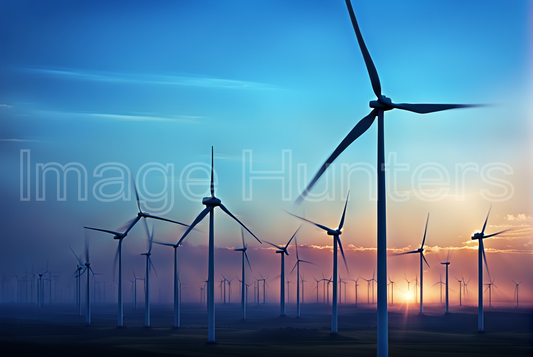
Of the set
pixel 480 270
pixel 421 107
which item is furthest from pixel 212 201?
pixel 480 270

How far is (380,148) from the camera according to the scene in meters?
36.8

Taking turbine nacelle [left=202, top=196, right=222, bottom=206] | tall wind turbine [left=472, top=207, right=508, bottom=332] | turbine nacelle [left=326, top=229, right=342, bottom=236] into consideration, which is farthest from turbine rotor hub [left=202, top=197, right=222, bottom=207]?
tall wind turbine [left=472, top=207, right=508, bottom=332]

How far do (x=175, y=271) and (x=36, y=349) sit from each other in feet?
129

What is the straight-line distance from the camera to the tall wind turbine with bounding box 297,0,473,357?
34875 mm

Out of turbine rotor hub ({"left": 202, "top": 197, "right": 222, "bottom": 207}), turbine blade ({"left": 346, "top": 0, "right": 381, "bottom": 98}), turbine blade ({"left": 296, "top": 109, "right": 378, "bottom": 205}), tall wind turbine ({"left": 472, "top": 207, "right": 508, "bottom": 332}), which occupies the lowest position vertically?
tall wind turbine ({"left": 472, "top": 207, "right": 508, "bottom": 332})

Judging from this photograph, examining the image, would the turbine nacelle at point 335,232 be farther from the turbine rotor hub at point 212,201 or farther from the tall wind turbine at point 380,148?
the tall wind turbine at point 380,148

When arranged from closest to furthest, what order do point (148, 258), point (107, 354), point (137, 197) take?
point (107, 354) < point (137, 197) < point (148, 258)

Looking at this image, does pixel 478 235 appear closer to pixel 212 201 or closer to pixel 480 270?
pixel 480 270

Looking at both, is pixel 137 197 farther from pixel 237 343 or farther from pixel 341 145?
pixel 341 145

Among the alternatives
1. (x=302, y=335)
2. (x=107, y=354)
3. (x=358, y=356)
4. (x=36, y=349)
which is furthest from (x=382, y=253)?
(x=302, y=335)

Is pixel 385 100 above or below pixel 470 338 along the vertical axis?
above

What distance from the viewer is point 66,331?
91.1 m

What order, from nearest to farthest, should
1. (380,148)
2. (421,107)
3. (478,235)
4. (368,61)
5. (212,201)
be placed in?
1. (380,148)
2. (421,107)
3. (368,61)
4. (212,201)
5. (478,235)

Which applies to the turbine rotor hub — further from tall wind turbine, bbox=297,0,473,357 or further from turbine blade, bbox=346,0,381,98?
turbine blade, bbox=346,0,381,98
